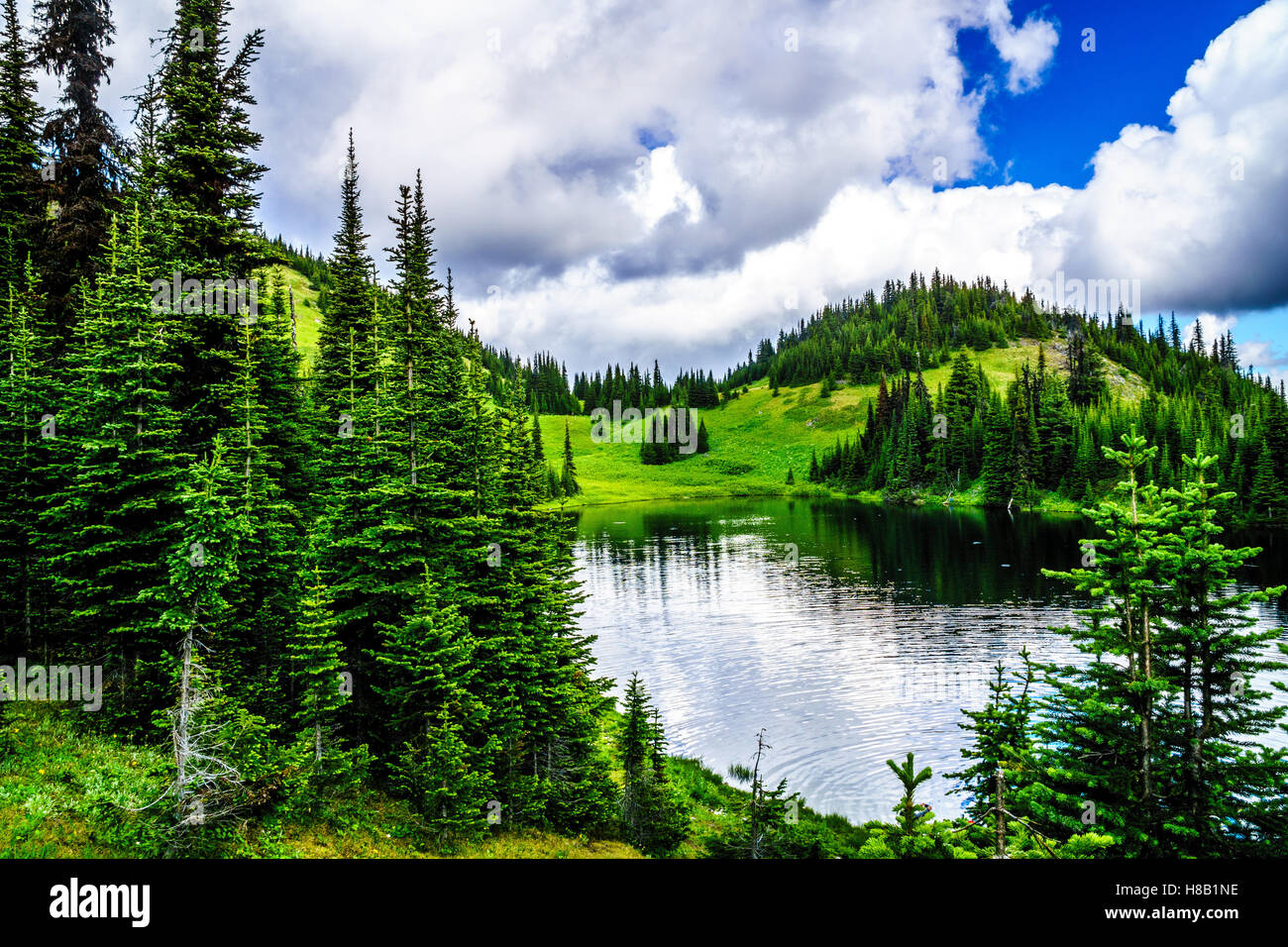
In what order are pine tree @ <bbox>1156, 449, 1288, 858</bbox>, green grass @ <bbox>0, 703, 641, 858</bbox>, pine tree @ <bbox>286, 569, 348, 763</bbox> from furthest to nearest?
pine tree @ <bbox>286, 569, 348, 763</bbox> → pine tree @ <bbox>1156, 449, 1288, 858</bbox> → green grass @ <bbox>0, 703, 641, 858</bbox>

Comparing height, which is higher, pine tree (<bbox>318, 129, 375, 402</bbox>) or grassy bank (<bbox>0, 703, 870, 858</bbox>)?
pine tree (<bbox>318, 129, 375, 402</bbox>)

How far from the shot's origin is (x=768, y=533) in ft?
334

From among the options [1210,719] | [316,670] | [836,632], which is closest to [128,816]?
[316,670]

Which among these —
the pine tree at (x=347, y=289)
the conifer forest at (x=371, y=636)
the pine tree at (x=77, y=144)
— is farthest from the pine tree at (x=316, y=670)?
the pine tree at (x=77, y=144)

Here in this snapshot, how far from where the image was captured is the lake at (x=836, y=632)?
31531 mm

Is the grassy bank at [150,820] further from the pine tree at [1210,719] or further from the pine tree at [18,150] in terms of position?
the pine tree at [18,150]

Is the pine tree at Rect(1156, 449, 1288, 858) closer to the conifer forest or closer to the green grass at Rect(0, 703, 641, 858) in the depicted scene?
the conifer forest

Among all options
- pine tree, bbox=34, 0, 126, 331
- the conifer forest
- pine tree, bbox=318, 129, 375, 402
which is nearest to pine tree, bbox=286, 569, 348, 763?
the conifer forest

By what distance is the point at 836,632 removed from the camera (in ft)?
164

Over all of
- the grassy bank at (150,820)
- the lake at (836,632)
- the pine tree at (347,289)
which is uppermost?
the pine tree at (347,289)

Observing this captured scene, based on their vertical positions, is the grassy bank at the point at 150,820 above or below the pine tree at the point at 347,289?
below

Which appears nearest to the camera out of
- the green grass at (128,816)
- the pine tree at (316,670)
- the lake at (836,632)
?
the green grass at (128,816)

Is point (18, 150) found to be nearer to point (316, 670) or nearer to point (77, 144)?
point (77, 144)

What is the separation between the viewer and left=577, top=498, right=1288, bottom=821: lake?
31531 millimetres
